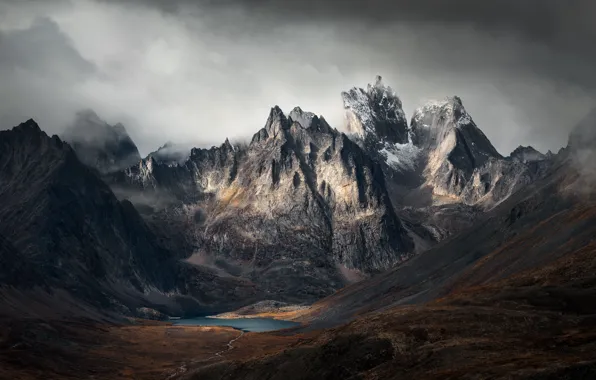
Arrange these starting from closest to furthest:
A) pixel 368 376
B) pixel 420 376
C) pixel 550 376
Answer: pixel 550 376
pixel 420 376
pixel 368 376

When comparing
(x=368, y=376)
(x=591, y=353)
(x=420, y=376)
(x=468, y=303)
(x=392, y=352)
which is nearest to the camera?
(x=591, y=353)

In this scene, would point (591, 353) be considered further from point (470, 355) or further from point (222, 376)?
point (222, 376)

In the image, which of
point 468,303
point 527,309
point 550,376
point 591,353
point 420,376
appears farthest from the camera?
point 468,303

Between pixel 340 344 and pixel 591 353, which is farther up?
pixel 340 344

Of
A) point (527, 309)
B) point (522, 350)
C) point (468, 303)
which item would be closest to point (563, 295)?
point (527, 309)

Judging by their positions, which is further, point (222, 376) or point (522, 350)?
point (222, 376)

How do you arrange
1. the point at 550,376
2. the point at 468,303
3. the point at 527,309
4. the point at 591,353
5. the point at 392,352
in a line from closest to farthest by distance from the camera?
the point at 550,376 → the point at 591,353 → the point at 392,352 → the point at 527,309 → the point at 468,303

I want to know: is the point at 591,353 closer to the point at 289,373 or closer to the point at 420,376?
the point at 420,376

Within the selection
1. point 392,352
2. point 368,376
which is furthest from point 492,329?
point 368,376

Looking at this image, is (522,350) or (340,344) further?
(340,344)
